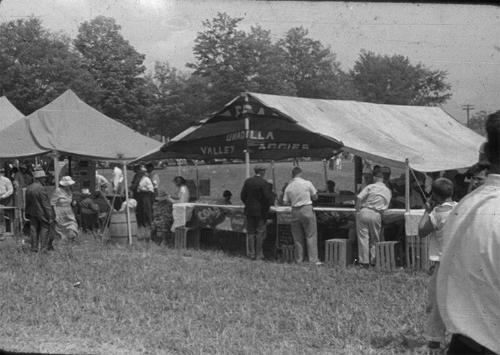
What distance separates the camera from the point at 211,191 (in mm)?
17344

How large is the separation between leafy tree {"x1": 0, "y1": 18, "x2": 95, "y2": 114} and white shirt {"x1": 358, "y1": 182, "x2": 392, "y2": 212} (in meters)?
4.47

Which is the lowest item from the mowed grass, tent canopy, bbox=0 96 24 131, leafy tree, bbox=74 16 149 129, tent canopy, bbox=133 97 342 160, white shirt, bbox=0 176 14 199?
the mowed grass

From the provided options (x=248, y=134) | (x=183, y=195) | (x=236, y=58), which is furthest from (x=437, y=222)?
(x=183, y=195)

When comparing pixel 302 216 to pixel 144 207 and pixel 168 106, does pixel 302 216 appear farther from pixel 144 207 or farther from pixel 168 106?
pixel 144 207

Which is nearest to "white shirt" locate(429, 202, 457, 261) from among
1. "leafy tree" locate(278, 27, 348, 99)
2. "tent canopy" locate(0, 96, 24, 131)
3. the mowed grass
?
the mowed grass

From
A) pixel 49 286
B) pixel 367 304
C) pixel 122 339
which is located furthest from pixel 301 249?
pixel 122 339

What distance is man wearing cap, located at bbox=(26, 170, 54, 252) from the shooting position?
10.6m

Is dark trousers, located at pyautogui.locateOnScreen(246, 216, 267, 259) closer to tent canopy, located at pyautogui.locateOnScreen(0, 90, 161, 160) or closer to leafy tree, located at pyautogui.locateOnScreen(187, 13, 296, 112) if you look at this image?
leafy tree, located at pyautogui.locateOnScreen(187, 13, 296, 112)

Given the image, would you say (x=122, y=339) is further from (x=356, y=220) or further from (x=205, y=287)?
(x=356, y=220)

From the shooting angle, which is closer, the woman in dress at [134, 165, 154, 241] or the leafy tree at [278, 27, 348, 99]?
the leafy tree at [278, 27, 348, 99]

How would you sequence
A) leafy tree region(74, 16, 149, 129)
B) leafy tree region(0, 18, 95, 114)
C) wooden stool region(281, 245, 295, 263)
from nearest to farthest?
leafy tree region(74, 16, 149, 129)
leafy tree region(0, 18, 95, 114)
wooden stool region(281, 245, 295, 263)

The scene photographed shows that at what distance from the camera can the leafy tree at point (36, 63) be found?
630 centimetres

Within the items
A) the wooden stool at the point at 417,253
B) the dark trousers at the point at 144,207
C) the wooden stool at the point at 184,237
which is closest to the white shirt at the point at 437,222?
the wooden stool at the point at 417,253

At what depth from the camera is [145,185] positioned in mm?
Result: 14641
